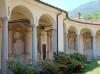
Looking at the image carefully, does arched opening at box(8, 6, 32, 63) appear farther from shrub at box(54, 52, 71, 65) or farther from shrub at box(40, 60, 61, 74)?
shrub at box(40, 60, 61, 74)

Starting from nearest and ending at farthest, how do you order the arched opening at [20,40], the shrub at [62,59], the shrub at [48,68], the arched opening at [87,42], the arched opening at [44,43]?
the shrub at [48,68]
the shrub at [62,59]
the arched opening at [20,40]
the arched opening at [44,43]
the arched opening at [87,42]

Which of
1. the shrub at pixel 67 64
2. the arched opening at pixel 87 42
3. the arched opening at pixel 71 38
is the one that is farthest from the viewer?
the arched opening at pixel 87 42

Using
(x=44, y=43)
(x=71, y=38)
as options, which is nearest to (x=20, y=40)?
(x=44, y=43)

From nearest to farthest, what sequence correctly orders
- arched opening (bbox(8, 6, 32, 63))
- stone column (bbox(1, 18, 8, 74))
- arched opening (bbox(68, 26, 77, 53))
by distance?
1. stone column (bbox(1, 18, 8, 74))
2. arched opening (bbox(8, 6, 32, 63))
3. arched opening (bbox(68, 26, 77, 53))

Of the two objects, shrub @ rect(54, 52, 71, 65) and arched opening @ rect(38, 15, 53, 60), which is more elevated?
arched opening @ rect(38, 15, 53, 60)

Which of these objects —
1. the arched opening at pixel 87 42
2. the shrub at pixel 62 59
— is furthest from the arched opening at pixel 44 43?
the arched opening at pixel 87 42

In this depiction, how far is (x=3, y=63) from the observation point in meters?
14.9

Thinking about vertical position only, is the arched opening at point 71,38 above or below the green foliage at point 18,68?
above

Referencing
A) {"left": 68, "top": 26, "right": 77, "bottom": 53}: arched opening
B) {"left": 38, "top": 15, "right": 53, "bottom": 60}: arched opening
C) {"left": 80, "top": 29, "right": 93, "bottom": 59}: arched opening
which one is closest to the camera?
{"left": 38, "top": 15, "right": 53, "bottom": 60}: arched opening

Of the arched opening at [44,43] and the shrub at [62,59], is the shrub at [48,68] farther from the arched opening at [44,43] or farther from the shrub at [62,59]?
the arched opening at [44,43]

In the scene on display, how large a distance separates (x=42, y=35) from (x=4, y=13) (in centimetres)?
1342

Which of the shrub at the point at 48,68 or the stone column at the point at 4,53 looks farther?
the shrub at the point at 48,68

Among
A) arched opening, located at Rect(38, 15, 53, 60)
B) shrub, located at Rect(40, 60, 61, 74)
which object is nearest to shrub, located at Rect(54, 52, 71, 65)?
shrub, located at Rect(40, 60, 61, 74)

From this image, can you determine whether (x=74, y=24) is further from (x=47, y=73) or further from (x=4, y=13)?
(x=4, y=13)
